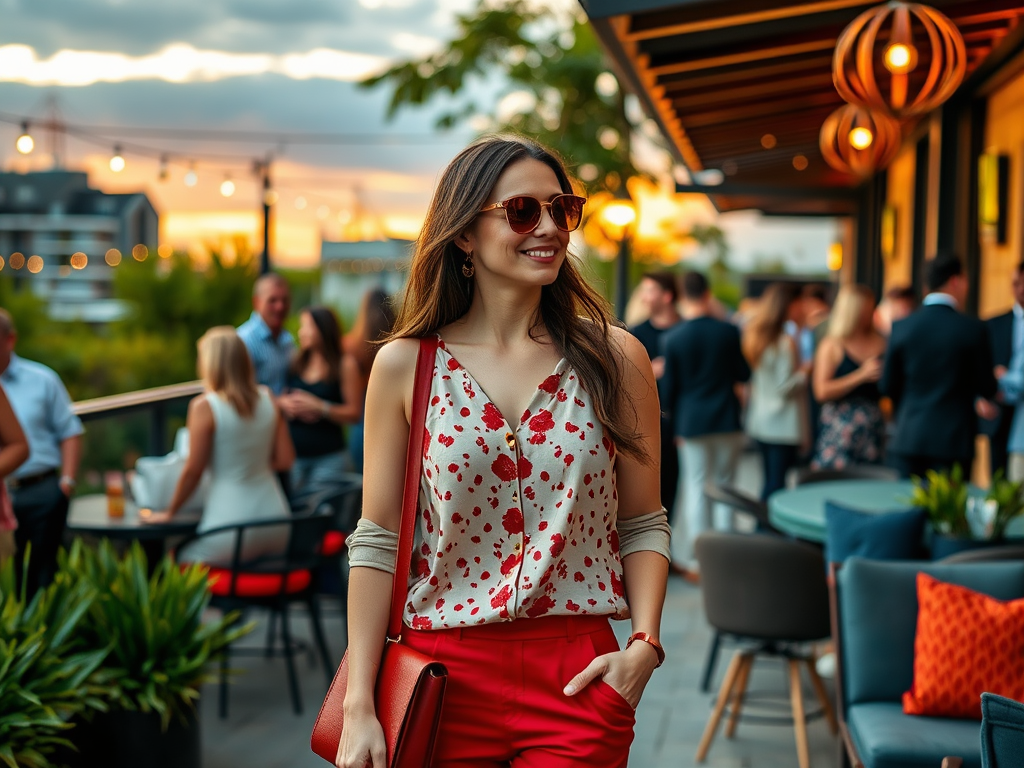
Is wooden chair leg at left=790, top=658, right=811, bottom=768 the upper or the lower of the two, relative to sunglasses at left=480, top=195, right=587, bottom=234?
lower

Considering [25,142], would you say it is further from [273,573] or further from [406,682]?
[406,682]

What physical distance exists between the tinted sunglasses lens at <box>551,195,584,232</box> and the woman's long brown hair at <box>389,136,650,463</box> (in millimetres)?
43

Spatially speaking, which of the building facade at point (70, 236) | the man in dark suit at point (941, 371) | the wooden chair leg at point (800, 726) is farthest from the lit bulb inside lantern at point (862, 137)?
the building facade at point (70, 236)

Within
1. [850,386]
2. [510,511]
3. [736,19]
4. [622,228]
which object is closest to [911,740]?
[510,511]

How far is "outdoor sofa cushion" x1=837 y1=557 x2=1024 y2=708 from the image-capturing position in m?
3.33

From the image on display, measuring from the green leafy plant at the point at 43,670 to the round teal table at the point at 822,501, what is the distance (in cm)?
258

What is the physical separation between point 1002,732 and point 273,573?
3.25 meters

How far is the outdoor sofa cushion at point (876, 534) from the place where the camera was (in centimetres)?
387

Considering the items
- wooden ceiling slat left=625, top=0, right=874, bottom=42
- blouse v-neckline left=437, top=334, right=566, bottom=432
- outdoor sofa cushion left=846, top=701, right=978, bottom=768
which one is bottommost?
outdoor sofa cushion left=846, top=701, right=978, bottom=768

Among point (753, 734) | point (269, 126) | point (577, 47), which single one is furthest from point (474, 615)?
point (269, 126)

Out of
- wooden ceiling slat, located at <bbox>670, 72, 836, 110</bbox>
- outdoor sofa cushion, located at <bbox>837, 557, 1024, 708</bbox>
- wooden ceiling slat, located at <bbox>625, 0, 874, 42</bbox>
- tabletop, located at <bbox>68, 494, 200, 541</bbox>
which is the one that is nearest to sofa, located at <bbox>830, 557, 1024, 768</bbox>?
outdoor sofa cushion, located at <bbox>837, 557, 1024, 708</bbox>

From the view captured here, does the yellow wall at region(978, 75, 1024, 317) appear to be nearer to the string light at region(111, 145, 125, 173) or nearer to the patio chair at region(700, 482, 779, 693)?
the patio chair at region(700, 482, 779, 693)

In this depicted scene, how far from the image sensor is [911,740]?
301cm

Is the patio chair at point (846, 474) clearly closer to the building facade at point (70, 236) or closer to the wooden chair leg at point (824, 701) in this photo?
the wooden chair leg at point (824, 701)
